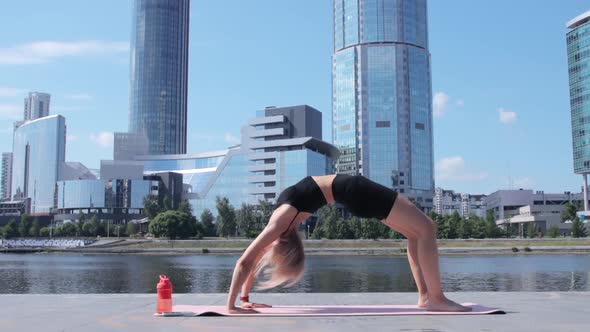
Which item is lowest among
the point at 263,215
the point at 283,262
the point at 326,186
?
the point at 283,262

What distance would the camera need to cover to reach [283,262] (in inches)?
640

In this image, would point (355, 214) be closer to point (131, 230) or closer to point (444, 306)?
point (444, 306)

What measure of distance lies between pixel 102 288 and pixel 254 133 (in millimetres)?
147578

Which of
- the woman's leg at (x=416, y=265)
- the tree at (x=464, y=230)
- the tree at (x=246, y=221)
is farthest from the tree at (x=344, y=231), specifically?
the woman's leg at (x=416, y=265)

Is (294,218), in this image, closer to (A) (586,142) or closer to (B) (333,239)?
(B) (333,239)

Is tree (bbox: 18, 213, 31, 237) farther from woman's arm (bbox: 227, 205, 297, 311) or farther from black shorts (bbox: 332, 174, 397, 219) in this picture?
black shorts (bbox: 332, 174, 397, 219)

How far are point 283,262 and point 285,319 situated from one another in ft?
9.16

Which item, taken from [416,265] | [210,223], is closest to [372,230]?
[210,223]

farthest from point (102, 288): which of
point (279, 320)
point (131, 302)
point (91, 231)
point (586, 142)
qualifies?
point (586, 142)

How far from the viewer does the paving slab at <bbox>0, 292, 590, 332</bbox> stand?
39.8 feet

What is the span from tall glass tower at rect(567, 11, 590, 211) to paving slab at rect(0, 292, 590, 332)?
500ft

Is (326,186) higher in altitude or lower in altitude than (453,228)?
higher

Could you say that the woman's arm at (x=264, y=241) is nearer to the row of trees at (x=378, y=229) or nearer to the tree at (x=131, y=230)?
the row of trees at (x=378, y=229)

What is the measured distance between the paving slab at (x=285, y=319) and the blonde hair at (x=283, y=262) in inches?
62.2
